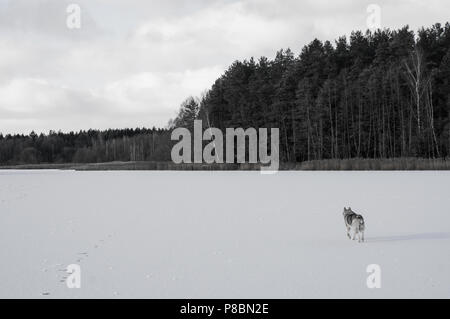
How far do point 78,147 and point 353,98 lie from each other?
331ft

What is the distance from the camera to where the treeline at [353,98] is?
146 feet

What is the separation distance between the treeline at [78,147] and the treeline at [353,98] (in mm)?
43606

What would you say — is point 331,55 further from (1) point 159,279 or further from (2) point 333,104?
(1) point 159,279

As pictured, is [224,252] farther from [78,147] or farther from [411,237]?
[78,147]

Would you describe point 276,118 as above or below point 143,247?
above

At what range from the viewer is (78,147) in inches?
5295

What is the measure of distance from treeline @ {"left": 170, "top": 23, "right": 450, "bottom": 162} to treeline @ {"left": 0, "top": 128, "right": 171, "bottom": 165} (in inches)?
1717

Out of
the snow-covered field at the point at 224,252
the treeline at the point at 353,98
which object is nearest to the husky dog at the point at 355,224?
the snow-covered field at the point at 224,252

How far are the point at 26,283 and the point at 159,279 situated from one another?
1386 mm

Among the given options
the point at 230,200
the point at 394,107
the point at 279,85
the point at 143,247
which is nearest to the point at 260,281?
the point at 143,247

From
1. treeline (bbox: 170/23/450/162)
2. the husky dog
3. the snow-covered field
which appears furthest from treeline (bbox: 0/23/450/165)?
the husky dog

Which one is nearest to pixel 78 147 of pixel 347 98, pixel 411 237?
pixel 347 98

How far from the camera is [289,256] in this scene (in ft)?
20.3
